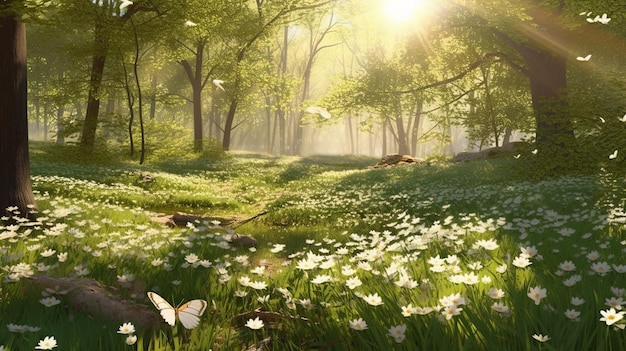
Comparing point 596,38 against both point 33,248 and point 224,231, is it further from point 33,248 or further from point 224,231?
point 33,248

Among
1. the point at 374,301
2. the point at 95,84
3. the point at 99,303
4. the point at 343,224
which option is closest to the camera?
the point at 374,301

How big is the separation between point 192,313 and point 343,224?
833cm

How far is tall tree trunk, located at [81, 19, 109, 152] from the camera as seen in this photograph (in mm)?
20295

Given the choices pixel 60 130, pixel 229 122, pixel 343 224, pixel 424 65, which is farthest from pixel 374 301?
pixel 229 122

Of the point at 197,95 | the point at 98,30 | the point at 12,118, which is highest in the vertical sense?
the point at 98,30

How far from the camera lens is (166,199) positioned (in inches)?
545

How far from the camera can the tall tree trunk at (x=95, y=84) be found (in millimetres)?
20295

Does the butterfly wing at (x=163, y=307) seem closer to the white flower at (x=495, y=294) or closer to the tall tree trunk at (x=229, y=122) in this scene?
the white flower at (x=495, y=294)

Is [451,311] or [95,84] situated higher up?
[95,84]

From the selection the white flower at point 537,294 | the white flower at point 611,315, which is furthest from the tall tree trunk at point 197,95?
the white flower at point 611,315

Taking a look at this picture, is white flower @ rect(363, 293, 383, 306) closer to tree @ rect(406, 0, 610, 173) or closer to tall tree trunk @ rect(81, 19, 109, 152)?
tree @ rect(406, 0, 610, 173)

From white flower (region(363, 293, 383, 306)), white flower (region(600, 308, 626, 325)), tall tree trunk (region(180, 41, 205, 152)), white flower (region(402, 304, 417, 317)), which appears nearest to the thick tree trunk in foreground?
white flower (region(363, 293, 383, 306))

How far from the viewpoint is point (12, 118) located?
7.74m

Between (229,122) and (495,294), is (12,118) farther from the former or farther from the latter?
(229,122)
